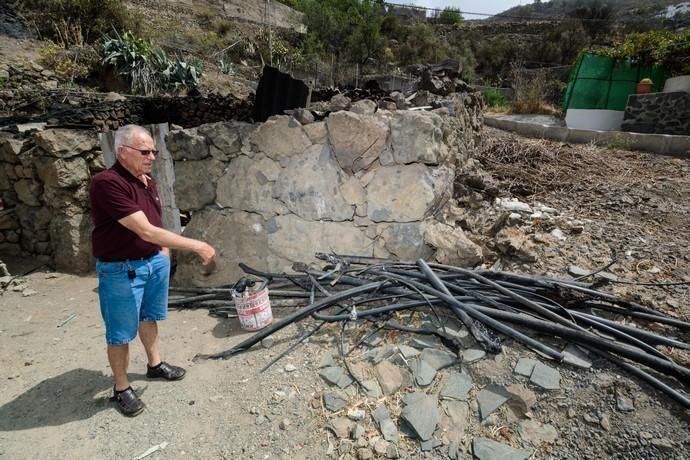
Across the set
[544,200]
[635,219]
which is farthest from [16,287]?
[635,219]

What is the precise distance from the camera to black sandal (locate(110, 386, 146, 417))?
182cm

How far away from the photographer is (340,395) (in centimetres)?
183

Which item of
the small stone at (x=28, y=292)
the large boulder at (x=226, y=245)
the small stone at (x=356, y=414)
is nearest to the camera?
the small stone at (x=356, y=414)

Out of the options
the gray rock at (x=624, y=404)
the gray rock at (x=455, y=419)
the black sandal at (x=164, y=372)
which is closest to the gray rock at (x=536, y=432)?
the gray rock at (x=455, y=419)

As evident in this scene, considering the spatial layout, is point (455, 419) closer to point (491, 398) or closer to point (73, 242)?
point (491, 398)

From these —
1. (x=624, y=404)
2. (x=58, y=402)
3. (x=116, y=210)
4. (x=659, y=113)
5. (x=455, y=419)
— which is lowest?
(x=58, y=402)

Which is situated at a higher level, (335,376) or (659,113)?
(659,113)

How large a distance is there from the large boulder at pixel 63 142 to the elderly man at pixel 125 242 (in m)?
2.52

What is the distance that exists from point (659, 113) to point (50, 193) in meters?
11.4

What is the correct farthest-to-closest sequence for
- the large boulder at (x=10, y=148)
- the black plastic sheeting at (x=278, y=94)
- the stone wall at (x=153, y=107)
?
the stone wall at (x=153, y=107) < the large boulder at (x=10, y=148) < the black plastic sheeting at (x=278, y=94)

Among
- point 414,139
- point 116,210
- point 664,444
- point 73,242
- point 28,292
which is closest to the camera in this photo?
point 664,444

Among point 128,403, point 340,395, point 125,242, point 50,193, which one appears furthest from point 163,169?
point 340,395

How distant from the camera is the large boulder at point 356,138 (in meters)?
2.68

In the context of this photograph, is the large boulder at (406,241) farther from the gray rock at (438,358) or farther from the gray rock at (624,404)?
the gray rock at (624,404)
